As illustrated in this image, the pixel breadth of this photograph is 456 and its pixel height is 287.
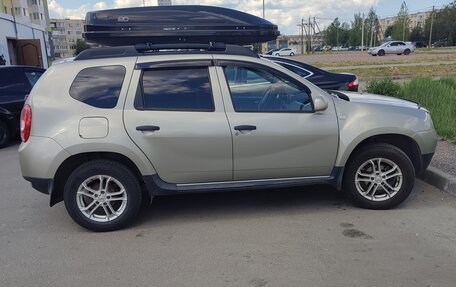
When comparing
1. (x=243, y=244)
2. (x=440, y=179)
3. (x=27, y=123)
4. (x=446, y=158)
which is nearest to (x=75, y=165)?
(x=27, y=123)

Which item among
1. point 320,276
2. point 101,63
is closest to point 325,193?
point 320,276

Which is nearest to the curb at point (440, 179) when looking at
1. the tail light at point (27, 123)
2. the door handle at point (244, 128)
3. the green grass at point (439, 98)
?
the green grass at point (439, 98)

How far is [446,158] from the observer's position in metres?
6.25

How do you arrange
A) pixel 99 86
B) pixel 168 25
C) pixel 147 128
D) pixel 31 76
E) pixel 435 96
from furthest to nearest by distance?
pixel 31 76 < pixel 435 96 < pixel 168 25 < pixel 99 86 < pixel 147 128

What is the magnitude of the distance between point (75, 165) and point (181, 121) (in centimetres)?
119

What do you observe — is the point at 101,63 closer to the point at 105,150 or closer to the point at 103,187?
the point at 105,150

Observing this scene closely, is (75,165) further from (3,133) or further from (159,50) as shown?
(3,133)

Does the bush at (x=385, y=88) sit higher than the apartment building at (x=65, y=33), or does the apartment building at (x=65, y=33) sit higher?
the apartment building at (x=65, y=33)

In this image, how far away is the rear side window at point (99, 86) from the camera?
4371mm

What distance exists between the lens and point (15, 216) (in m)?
4.99

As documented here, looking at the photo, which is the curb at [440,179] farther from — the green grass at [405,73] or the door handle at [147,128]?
the green grass at [405,73]

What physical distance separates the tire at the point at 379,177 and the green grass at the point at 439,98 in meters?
3.01

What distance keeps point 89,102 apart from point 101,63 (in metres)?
0.43

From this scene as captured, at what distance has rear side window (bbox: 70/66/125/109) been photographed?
4371 mm
